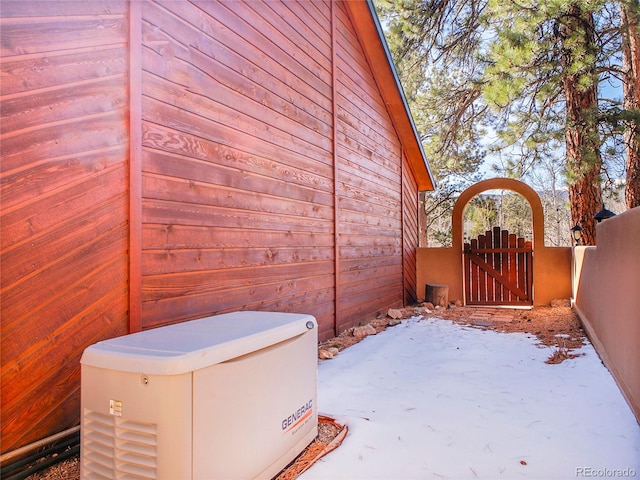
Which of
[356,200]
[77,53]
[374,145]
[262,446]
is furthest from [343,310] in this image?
[77,53]

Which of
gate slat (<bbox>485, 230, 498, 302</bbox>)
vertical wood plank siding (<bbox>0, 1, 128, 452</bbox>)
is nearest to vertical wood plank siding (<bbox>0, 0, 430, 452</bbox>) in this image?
vertical wood plank siding (<bbox>0, 1, 128, 452</bbox>)

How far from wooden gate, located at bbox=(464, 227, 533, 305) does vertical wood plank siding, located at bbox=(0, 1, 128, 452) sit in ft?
21.3

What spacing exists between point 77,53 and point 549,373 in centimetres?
399

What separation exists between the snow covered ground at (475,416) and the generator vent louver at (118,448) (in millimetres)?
779

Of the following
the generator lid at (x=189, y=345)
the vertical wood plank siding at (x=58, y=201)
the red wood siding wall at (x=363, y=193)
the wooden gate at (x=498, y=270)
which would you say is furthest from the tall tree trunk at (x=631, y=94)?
the vertical wood plank siding at (x=58, y=201)

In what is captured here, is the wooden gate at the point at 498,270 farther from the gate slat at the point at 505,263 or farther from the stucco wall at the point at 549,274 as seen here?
the stucco wall at the point at 549,274

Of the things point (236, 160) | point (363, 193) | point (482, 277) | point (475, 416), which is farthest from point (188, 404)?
point (482, 277)

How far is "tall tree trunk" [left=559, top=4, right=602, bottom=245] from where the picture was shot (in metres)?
6.47

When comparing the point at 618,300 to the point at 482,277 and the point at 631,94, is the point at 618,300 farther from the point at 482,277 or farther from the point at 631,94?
the point at 631,94

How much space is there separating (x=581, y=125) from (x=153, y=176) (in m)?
7.37

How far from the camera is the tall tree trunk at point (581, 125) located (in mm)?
6469

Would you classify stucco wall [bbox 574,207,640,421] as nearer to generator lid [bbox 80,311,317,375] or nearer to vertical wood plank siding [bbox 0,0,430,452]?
generator lid [bbox 80,311,317,375]

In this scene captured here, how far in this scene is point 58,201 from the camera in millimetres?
1888

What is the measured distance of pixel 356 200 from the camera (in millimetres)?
5250
